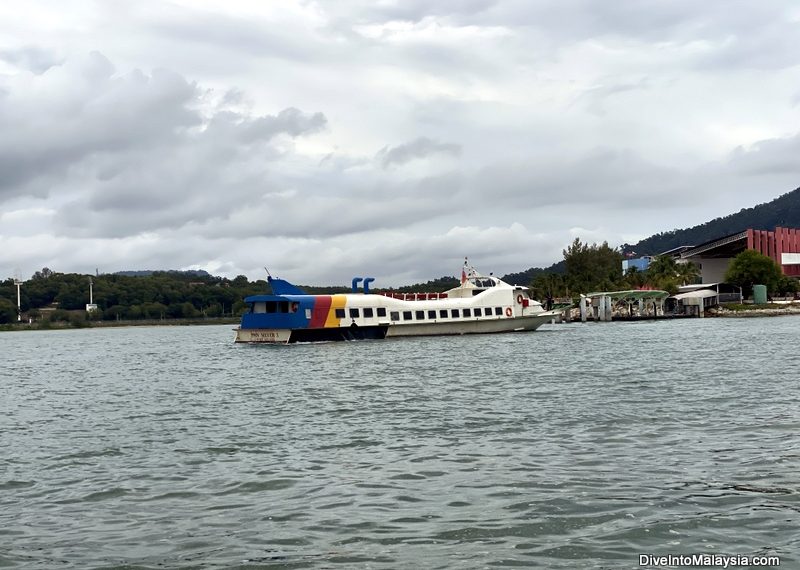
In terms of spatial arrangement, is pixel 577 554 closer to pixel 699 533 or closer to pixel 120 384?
pixel 699 533

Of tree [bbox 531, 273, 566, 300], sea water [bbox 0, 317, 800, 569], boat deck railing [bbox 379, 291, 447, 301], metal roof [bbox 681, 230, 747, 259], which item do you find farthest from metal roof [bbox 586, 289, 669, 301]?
sea water [bbox 0, 317, 800, 569]

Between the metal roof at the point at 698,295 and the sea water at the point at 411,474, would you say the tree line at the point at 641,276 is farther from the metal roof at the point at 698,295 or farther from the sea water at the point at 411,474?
the sea water at the point at 411,474

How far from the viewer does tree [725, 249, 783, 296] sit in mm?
140750

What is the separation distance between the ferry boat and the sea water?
30176 millimetres

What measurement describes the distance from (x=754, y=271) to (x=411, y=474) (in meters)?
139

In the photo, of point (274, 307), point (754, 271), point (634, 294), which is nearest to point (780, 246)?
point (754, 271)

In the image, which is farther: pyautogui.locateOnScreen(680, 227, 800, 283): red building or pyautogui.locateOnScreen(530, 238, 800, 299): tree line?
pyautogui.locateOnScreen(680, 227, 800, 283): red building

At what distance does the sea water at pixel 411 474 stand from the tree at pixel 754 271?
388 ft

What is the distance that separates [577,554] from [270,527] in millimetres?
4354

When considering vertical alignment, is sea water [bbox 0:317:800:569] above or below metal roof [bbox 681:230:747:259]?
below

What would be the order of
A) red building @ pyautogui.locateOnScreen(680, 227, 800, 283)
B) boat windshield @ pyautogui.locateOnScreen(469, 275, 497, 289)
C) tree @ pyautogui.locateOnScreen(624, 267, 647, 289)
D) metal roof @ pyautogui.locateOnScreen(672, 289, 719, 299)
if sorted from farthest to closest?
tree @ pyautogui.locateOnScreen(624, 267, 647, 289) < red building @ pyautogui.locateOnScreen(680, 227, 800, 283) < metal roof @ pyautogui.locateOnScreen(672, 289, 719, 299) < boat windshield @ pyautogui.locateOnScreen(469, 275, 497, 289)

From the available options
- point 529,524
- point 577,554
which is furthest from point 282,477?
point 577,554

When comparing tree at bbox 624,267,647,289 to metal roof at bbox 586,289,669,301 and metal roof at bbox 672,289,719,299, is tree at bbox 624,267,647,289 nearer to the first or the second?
metal roof at bbox 672,289,719,299

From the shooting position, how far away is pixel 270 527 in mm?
11828
